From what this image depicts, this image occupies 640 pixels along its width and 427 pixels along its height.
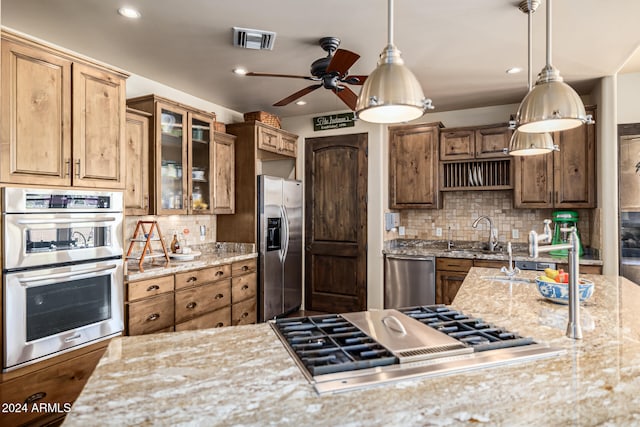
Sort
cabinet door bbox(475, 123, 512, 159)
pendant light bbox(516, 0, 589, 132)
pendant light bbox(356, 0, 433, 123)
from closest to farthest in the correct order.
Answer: pendant light bbox(356, 0, 433, 123)
pendant light bbox(516, 0, 589, 132)
cabinet door bbox(475, 123, 512, 159)

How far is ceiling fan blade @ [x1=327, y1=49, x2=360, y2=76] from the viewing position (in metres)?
2.38

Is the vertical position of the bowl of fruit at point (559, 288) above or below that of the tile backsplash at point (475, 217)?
below

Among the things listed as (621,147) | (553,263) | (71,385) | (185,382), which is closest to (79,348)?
(71,385)

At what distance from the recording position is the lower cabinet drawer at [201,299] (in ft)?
10.6

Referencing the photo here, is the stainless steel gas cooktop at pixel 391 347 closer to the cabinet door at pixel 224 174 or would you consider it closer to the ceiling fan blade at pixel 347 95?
the ceiling fan blade at pixel 347 95

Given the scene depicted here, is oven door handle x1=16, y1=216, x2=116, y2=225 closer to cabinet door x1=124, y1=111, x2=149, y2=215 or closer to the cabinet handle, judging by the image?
cabinet door x1=124, y1=111, x2=149, y2=215

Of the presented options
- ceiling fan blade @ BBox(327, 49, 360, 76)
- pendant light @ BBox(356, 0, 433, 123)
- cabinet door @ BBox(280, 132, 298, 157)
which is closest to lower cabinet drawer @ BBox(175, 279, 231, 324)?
cabinet door @ BBox(280, 132, 298, 157)

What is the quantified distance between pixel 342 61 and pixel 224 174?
2195 millimetres

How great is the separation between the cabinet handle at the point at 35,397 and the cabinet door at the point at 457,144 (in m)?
4.28

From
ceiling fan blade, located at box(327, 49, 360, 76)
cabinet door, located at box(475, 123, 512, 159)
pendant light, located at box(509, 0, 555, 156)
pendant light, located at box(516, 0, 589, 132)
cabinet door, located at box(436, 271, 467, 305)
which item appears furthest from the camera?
cabinet door, located at box(475, 123, 512, 159)

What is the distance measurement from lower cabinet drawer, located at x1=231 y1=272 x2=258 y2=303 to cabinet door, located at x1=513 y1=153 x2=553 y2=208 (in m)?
3.05

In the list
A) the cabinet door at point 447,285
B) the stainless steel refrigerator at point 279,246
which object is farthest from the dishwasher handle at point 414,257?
the stainless steel refrigerator at point 279,246

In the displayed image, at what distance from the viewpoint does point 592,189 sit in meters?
3.86

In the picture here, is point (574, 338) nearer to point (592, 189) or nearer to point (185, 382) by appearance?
point (185, 382)
